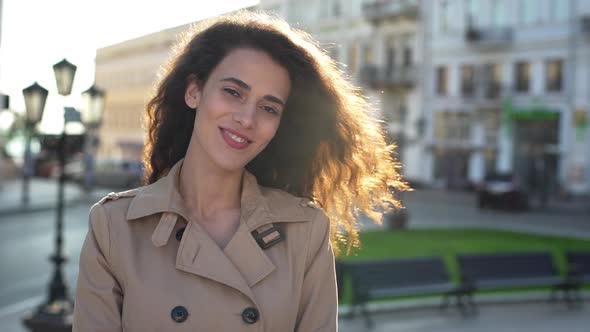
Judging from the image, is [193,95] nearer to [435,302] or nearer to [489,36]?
[435,302]

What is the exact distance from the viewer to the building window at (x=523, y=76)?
117 ft

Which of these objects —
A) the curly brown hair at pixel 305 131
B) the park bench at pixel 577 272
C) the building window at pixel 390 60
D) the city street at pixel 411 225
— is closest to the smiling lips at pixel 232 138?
the curly brown hair at pixel 305 131

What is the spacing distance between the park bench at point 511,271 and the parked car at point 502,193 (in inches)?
689

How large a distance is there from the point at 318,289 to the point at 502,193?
1072 inches

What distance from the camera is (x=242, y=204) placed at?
2668 mm

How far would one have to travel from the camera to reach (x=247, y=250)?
2543 mm

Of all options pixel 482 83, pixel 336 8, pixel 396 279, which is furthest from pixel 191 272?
pixel 336 8

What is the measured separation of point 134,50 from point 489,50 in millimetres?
41481

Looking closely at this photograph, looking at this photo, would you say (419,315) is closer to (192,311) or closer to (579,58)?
(192,311)

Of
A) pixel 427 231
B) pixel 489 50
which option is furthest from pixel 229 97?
pixel 489 50

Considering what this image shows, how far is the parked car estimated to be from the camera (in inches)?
1120

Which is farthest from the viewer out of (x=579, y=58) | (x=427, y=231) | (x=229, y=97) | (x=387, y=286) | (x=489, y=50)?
(x=489, y=50)

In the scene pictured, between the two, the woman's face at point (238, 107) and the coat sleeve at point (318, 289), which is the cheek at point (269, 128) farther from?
the coat sleeve at point (318, 289)

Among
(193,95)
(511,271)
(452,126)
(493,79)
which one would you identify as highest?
(493,79)
